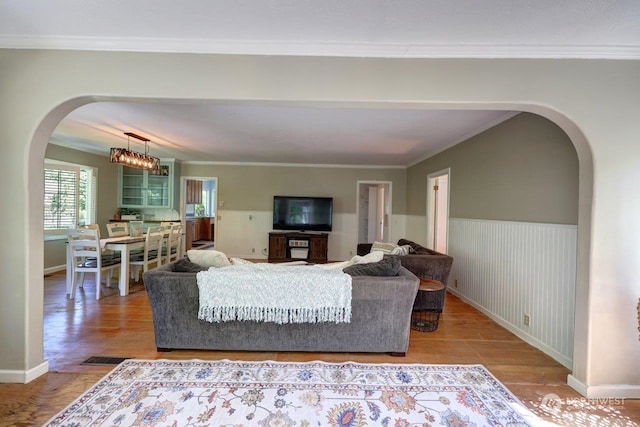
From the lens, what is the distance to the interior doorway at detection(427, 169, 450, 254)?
5.59 m

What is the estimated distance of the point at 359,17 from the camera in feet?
5.94

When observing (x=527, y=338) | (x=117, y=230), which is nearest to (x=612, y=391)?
(x=527, y=338)

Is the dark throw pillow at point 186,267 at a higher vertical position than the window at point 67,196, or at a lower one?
lower

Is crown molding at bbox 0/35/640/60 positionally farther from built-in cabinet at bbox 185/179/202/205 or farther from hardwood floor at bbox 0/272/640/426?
built-in cabinet at bbox 185/179/202/205

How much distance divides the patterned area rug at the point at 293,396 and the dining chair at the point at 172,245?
3088 millimetres

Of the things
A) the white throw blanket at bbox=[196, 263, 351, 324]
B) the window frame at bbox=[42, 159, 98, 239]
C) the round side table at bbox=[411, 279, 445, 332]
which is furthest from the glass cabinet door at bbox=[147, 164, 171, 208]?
the round side table at bbox=[411, 279, 445, 332]

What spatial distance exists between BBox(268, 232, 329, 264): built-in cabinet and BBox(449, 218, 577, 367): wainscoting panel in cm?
350

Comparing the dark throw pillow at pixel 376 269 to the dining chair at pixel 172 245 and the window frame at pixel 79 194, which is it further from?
the window frame at pixel 79 194

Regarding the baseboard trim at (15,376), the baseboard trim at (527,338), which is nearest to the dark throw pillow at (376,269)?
the baseboard trim at (527,338)

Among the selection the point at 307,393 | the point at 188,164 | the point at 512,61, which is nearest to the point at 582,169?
the point at 512,61

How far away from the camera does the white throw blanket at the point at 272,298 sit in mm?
2512

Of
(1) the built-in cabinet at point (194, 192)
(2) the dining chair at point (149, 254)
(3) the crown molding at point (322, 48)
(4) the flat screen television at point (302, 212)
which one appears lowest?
(2) the dining chair at point (149, 254)

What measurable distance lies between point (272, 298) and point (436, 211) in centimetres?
412

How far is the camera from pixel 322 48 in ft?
6.93
